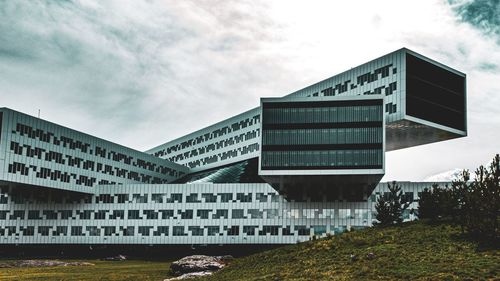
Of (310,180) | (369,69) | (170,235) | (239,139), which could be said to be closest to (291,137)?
(310,180)

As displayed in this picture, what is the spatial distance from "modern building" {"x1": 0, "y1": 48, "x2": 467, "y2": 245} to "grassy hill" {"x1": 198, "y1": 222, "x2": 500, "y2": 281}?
3021cm

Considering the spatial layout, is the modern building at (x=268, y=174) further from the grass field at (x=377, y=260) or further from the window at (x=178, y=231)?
the grass field at (x=377, y=260)

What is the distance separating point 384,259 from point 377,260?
554 millimetres

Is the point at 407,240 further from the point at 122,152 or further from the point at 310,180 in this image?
the point at 122,152

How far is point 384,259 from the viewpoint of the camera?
44875 millimetres

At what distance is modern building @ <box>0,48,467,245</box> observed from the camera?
3536 inches

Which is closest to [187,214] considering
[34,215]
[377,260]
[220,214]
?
[220,214]

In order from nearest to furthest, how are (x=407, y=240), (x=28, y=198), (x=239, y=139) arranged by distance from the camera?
(x=407, y=240) < (x=28, y=198) < (x=239, y=139)

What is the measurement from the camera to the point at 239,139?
472 ft

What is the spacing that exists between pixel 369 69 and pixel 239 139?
165ft

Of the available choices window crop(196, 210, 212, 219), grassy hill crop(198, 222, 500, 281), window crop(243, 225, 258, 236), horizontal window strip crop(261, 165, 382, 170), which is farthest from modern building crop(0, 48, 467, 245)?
grassy hill crop(198, 222, 500, 281)

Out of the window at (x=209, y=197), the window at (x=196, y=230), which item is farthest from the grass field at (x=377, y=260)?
the window at (x=209, y=197)

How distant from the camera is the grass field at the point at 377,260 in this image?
3966cm

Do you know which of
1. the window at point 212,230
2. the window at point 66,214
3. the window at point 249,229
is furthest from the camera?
the window at point 66,214
